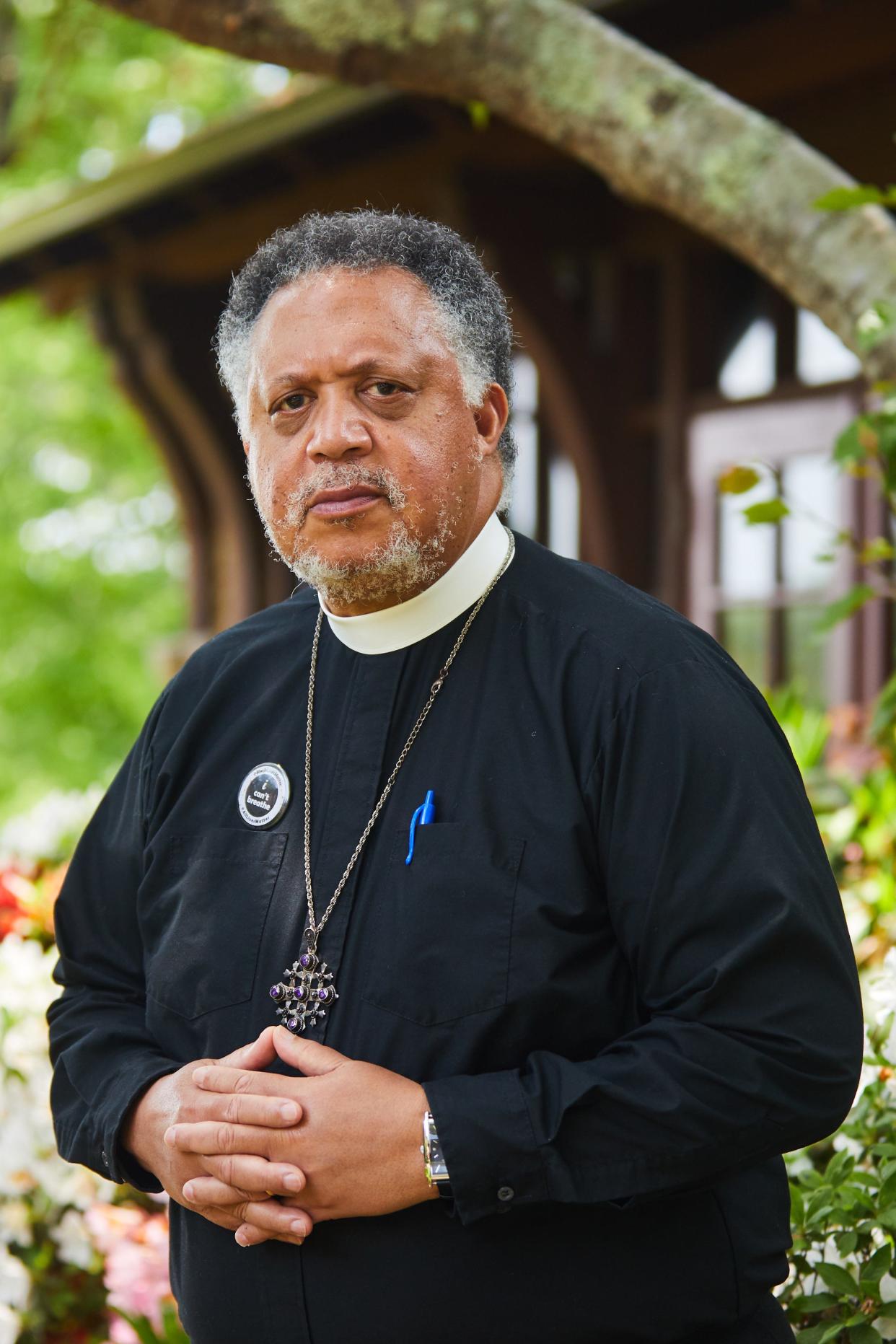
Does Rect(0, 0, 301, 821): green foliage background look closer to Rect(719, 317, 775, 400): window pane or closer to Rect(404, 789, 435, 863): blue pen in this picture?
Rect(719, 317, 775, 400): window pane

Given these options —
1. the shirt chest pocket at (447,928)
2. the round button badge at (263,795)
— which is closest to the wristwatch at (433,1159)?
the shirt chest pocket at (447,928)

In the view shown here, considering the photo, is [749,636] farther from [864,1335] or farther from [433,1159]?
[433,1159]

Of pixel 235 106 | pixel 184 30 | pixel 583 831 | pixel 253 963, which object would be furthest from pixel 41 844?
pixel 235 106

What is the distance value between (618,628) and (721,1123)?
1.95 ft

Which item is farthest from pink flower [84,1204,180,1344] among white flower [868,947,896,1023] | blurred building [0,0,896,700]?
blurred building [0,0,896,700]

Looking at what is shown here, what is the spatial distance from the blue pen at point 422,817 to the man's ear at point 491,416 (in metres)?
0.51

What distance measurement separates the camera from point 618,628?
187cm

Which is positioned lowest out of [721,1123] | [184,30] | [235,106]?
[721,1123]

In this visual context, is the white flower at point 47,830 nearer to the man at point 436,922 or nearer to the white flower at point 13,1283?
the white flower at point 13,1283

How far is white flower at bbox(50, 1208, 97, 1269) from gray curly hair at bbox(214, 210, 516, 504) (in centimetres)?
177

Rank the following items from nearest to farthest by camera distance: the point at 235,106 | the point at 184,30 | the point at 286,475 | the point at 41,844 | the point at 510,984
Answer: the point at 510,984, the point at 286,475, the point at 184,30, the point at 41,844, the point at 235,106

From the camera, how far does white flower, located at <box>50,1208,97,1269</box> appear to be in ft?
9.95

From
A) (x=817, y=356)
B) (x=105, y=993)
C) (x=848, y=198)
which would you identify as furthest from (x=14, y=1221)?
(x=817, y=356)

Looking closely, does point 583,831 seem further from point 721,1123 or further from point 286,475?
point 286,475
